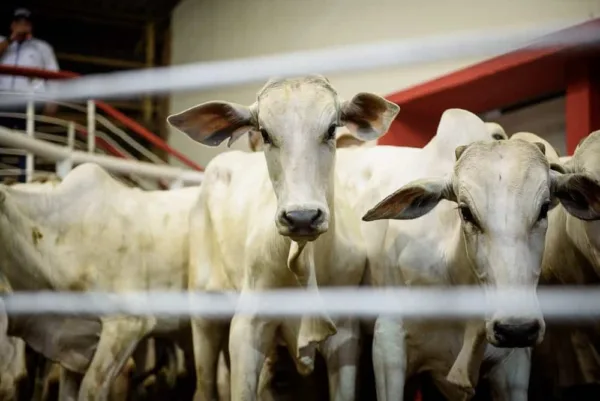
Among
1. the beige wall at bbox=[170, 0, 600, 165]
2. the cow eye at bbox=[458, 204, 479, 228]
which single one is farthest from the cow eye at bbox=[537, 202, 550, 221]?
the beige wall at bbox=[170, 0, 600, 165]

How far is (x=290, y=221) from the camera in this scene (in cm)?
137

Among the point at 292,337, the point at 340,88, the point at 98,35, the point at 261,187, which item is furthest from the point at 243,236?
the point at 98,35

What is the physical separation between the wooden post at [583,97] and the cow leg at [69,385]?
1501 mm

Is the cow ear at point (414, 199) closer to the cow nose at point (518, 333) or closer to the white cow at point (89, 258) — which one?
the cow nose at point (518, 333)

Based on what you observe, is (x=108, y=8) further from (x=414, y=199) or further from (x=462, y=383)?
(x=462, y=383)

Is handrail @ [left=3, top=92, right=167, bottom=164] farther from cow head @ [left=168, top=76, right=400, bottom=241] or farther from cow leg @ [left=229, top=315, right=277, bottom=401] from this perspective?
cow leg @ [left=229, top=315, right=277, bottom=401]

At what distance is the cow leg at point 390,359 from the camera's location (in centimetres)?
165

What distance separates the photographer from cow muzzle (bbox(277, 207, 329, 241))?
1.37 metres

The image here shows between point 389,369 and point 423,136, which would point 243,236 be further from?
point 423,136

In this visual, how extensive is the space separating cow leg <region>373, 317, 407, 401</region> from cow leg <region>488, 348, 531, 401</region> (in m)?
0.21

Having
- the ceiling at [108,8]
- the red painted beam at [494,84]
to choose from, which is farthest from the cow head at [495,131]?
the ceiling at [108,8]

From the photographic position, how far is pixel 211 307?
1.98 meters

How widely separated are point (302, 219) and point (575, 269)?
64 cm

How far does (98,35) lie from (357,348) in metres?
2.38
